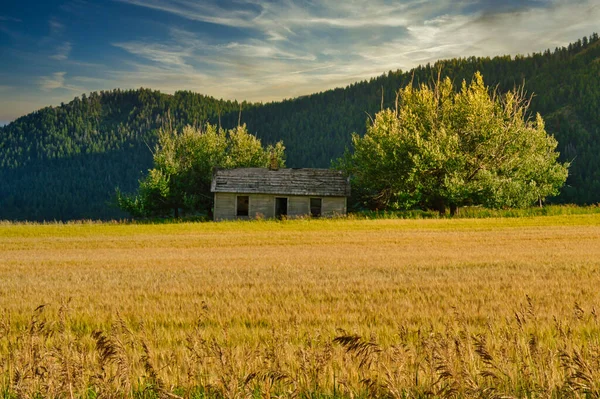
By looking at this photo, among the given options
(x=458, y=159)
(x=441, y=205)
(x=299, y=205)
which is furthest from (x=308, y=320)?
(x=299, y=205)

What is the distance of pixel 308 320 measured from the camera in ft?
29.6

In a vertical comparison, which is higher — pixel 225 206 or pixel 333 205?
pixel 333 205

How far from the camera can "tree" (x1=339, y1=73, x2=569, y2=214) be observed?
150 feet

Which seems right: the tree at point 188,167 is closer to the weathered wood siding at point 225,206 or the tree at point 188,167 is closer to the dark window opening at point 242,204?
the weathered wood siding at point 225,206

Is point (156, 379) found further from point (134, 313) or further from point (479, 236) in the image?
point (479, 236)

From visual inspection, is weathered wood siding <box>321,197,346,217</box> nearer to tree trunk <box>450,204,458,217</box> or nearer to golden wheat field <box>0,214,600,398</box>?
tree trunk <box>450,204,458,217</box>

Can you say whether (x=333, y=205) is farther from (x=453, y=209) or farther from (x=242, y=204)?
(x=453, y=209)

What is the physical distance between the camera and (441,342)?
18.0 ft

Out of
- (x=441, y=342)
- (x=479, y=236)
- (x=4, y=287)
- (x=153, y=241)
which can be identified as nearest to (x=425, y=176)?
(x=479, y=236)

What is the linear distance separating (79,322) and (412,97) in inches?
1940

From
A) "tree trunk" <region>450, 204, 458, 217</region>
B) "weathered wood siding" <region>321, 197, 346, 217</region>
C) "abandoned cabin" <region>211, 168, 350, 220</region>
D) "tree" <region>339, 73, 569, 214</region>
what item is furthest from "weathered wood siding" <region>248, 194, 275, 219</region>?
"tree trunk" <region>450, 204, 458, 217</region>

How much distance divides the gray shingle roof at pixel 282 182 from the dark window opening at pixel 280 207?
1739 mm

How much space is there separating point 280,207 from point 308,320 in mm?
44134

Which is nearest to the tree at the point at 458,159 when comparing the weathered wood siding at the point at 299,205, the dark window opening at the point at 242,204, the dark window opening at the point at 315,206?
the dark window opening at the point at 315,206
